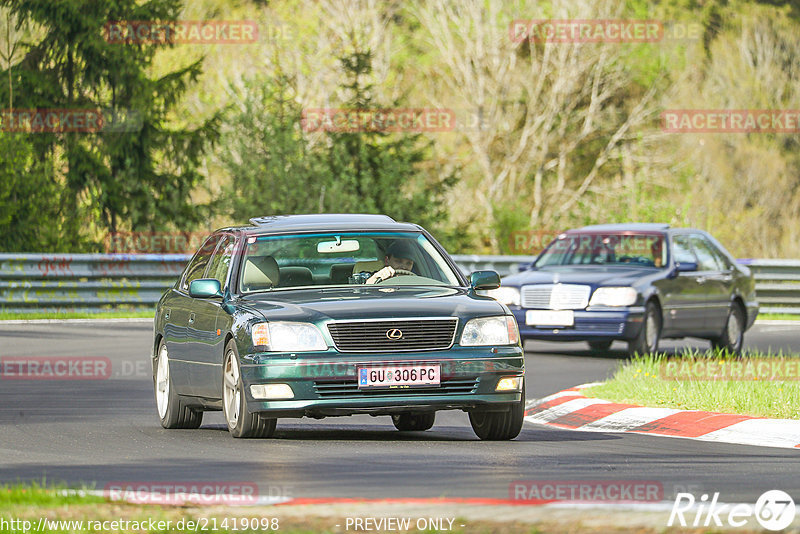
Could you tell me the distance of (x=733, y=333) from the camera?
21500mm

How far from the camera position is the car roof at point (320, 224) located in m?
12.4

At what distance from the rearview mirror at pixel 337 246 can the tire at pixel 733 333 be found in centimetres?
990

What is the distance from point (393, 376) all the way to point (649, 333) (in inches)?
388

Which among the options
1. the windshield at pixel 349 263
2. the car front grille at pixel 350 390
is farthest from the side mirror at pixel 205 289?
the car front grille at pixel 350 390

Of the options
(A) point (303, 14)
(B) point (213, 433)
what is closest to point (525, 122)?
(A) point (303, 14)

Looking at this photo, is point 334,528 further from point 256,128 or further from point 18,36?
point 18,36

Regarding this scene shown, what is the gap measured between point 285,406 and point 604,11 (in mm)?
37452

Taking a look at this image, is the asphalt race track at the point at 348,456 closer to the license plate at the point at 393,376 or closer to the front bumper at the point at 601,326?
the license plate at the point at 393,376

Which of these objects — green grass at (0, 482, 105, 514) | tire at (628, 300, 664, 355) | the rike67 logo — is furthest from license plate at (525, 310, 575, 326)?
green grass at (0, 482, 105, 514)

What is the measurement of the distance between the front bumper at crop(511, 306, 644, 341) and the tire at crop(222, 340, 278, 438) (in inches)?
338

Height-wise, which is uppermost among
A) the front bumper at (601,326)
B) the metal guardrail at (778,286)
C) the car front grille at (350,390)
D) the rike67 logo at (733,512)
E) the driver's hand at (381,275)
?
the driver's hand at (381,275)

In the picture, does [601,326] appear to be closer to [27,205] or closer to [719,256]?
[719,256]

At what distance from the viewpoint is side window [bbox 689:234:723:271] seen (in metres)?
21.3

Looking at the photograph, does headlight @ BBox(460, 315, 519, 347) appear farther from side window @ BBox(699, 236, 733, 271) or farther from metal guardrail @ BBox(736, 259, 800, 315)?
metal guardrail @ BBox(736, 259, 800, 315)
